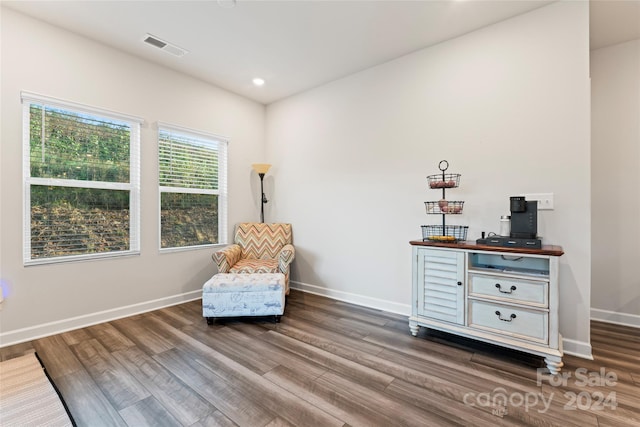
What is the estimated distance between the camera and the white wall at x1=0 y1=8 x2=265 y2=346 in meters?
Result: 2.37

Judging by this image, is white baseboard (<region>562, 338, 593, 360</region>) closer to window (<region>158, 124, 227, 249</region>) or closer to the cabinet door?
the cabinet door

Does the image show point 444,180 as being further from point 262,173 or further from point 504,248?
point 262,173

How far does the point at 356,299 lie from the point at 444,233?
1.35 meters

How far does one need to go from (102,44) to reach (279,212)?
270 centimetres

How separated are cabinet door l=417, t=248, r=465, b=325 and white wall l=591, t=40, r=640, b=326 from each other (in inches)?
69.5

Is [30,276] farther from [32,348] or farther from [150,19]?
[150,19]

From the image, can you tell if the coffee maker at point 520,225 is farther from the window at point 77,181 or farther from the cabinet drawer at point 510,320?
the window at point 77,181

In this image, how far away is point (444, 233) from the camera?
264 cm

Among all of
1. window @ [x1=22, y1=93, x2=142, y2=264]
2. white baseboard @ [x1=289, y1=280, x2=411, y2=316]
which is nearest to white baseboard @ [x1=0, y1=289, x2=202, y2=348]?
window @ [x1=22, y1=93, x2=142, y2=264]

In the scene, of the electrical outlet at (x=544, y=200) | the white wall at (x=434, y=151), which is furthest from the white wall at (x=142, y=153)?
the electrical outlet at (x=544, y=200)

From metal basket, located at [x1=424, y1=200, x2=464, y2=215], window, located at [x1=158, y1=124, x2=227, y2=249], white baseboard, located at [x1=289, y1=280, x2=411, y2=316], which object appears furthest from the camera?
window, located at [x1=158, y1=124, x2=227, y2=249]

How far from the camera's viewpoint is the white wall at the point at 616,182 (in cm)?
273

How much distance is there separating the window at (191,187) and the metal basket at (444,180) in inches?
106

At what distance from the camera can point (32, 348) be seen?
229 centimetres
